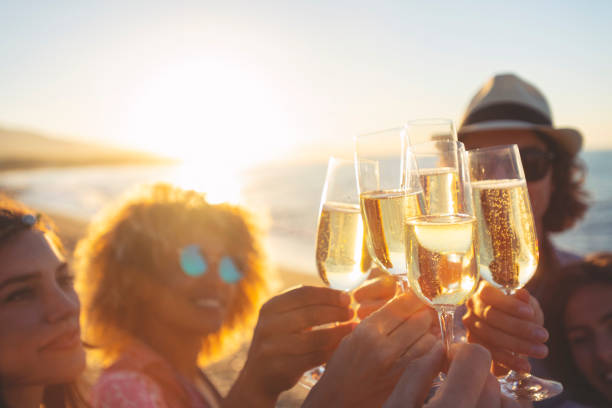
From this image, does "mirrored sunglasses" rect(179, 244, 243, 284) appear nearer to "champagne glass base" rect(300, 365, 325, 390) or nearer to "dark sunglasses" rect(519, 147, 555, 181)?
"champagne glass base" rect(300, 365, 325, 390)

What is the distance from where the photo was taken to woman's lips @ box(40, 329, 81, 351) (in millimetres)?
1958

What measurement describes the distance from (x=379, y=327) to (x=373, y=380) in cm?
15

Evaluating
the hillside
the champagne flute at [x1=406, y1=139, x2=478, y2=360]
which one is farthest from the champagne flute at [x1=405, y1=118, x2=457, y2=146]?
the hillside

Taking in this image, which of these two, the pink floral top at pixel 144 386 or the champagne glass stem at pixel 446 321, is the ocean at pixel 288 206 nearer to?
the pink floral top at pixel 144 386

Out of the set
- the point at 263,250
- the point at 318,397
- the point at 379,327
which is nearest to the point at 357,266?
the point at 379,327

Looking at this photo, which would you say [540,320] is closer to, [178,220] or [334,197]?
[334,197]

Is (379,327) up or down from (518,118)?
down

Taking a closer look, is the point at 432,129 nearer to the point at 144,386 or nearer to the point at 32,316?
the point at 32,316

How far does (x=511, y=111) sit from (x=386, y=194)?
8.75ft

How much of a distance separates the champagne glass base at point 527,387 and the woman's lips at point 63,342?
5.79ft

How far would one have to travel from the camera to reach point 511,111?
3838 mm

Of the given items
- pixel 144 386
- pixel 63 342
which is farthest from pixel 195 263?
pixel 63 342

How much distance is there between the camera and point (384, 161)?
6.09 feet

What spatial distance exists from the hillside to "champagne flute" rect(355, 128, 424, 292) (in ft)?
415
